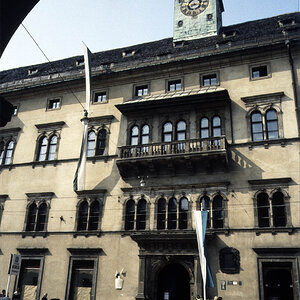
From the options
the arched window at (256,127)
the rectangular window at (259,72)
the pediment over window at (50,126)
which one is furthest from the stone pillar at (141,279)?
the rectangular window at (259,72)

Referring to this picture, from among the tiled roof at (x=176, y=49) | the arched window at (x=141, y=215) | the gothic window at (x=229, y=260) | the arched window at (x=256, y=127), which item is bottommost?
the gothic window at (x=229, y=260)

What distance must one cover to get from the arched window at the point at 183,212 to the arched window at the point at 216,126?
4.60 m

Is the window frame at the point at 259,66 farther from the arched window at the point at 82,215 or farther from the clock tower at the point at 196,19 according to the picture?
the arched window at the point at 82,215

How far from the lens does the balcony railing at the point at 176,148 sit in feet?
70.2

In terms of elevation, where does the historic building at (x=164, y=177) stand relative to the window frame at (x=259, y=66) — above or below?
below

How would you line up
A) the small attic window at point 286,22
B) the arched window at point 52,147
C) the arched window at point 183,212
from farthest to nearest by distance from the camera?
1. the arched window at point 52,147
2. the small attic window at point 286,22
3. the arched window at point 183,212

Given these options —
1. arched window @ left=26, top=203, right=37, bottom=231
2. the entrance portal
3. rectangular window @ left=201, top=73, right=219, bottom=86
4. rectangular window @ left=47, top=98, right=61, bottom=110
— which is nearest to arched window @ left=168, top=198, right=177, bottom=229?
the entrance portal

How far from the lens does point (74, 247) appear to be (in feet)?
76.4

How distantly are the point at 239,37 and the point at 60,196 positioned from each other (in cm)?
1780

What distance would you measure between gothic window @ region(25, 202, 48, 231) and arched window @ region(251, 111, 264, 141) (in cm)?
1499

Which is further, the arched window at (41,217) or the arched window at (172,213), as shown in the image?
the arched window at (41,217)

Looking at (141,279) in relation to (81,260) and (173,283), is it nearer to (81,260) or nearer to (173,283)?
(173,283)

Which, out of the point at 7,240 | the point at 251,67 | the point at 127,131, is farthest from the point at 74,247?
the point at 251,67

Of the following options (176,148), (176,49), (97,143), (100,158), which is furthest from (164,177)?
(176,49)
